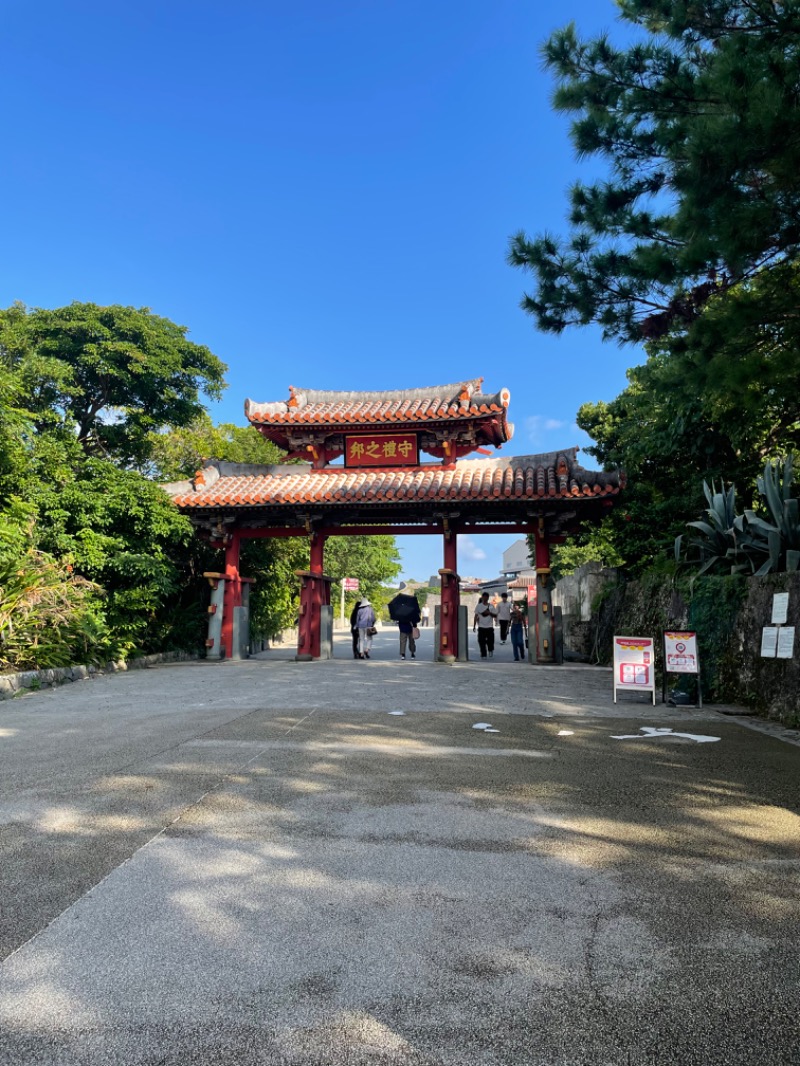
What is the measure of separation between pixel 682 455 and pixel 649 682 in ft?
22.5

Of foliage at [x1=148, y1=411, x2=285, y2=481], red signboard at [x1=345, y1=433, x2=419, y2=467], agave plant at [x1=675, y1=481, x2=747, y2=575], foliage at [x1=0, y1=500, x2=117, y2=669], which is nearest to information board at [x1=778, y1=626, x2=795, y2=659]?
agave plant at [x1=675, y1=481, x2=747, y2=575]

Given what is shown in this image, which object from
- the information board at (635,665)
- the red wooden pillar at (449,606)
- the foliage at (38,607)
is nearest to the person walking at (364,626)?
the red wooden pillar at (449,606)

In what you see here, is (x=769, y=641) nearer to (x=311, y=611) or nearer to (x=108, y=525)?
(x=311, y=611)

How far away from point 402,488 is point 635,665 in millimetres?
7323

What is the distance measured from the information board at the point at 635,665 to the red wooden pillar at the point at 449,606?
20.5 ft

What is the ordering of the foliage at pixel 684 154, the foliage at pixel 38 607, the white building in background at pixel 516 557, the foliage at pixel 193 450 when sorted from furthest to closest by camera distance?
the white building in background at pixel 516 557, the foliage at pixel 193 450, the foliage at pixel 38 607, the foliage at pixel 684 154

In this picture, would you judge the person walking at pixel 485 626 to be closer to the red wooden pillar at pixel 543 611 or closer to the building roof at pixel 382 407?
the red wooden pillar at pixel 543 611

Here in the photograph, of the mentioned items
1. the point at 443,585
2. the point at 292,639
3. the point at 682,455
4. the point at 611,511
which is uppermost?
the point at 682,455

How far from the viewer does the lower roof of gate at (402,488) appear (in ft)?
44.4

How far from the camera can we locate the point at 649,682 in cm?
781

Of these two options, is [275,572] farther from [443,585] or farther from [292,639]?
[292,639]

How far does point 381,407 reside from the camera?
641 inches

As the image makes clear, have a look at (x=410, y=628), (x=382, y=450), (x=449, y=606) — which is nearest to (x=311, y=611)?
(x=410, y=628)

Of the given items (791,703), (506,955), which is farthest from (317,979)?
(791,703)
